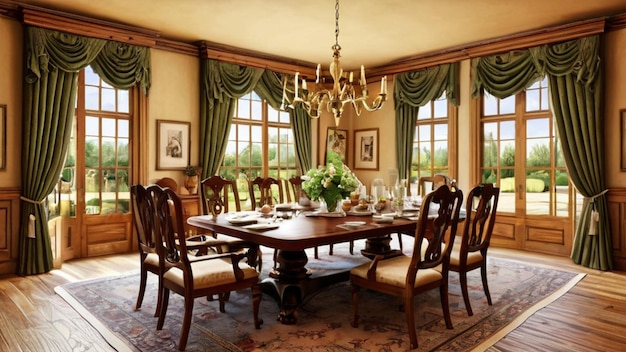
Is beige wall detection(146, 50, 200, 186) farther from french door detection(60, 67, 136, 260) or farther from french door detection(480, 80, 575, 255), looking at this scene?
french door detection(480, 80, 575, 255)

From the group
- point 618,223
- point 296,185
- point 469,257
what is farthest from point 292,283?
point 618,223

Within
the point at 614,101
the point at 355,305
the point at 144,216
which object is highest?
the point at 614,101

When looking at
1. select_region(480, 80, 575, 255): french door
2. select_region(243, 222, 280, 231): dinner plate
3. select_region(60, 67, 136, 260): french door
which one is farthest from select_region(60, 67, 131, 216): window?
select_region(480, 80, 575, 255): french door

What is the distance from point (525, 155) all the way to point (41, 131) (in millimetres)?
5960

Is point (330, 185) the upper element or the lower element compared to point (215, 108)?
lower

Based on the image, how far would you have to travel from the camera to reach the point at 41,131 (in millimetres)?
4777

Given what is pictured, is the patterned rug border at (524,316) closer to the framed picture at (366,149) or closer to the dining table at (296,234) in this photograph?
the dining table at (296,234)

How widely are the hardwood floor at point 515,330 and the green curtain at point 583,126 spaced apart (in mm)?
533

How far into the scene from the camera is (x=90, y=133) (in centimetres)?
543

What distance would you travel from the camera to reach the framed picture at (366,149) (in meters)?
7.79

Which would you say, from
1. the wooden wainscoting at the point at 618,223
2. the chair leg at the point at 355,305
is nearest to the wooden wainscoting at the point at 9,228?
the chair leg at the point at 355,305

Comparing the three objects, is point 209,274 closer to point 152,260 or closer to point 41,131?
point 152,260

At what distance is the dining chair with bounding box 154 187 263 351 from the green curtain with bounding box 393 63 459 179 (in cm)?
467

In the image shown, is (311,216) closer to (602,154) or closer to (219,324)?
(219,324)
